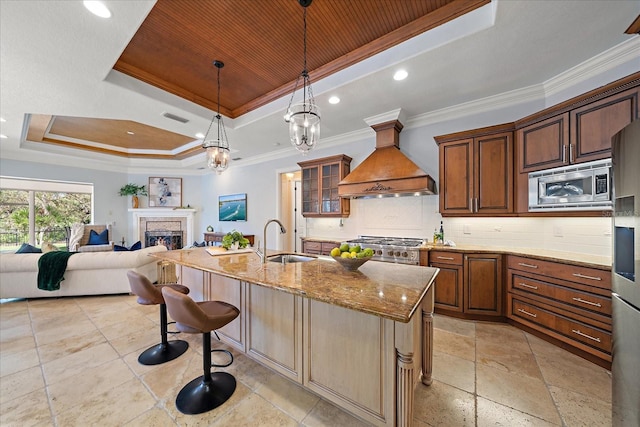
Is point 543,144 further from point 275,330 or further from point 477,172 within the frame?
point 275,330

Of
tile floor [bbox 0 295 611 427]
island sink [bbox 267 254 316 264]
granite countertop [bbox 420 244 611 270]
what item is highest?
granite countertop [bbox 420 244 611 270]

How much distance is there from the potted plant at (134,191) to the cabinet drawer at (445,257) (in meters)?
8.31

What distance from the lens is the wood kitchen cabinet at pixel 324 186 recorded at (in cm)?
445

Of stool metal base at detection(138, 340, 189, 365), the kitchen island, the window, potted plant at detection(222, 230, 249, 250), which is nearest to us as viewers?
the kitchen island

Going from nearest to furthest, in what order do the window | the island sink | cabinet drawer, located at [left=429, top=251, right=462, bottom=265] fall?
the island sink, cabinet drawer, located at [left=429, top=251, right=462, bottom=265], the window

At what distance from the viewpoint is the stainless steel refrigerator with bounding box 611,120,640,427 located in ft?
3.67

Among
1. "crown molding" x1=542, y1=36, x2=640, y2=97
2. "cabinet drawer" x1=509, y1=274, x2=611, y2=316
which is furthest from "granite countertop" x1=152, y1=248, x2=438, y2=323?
"crown molding" x1=542, y1=36, x2=640, y2=97

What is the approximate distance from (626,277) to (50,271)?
6085 millimetres

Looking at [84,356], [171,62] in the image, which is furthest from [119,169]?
[84,356]

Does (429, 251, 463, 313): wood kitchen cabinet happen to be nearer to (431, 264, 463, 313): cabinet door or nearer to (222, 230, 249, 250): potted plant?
(431, 264, 463, 313): cabinet door

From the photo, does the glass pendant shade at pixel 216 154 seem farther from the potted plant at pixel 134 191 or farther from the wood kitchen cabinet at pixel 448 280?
the potted plant at pixel 134 191

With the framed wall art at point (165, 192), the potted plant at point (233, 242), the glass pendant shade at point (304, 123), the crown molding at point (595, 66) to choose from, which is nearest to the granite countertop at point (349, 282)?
the potted plant at point (233, 242)

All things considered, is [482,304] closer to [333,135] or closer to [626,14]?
[626,14]

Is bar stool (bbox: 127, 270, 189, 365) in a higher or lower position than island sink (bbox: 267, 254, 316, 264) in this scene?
lower
